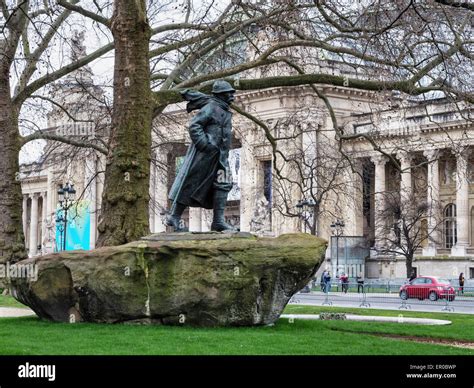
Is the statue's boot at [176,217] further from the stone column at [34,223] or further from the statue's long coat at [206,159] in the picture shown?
the stone column at [34,223]

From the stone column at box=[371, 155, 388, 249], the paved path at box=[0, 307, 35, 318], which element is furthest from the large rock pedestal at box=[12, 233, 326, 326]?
the stone column at box=[371, 155, 388, 249]

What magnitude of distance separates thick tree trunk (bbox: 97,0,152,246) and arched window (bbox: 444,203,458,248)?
49653 millimetres

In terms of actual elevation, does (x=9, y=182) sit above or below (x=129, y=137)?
below

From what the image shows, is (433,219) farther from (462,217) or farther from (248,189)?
(248,189)

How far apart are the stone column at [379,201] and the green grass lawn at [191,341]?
4508 cm

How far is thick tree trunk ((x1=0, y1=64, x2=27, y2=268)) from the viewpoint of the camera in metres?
26.1

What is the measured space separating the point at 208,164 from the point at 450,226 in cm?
5308

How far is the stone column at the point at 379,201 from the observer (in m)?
62.0

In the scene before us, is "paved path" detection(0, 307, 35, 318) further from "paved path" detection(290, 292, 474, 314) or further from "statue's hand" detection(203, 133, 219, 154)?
"paved path" detection(290, 292, 474, 314)

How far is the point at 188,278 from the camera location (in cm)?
1380
